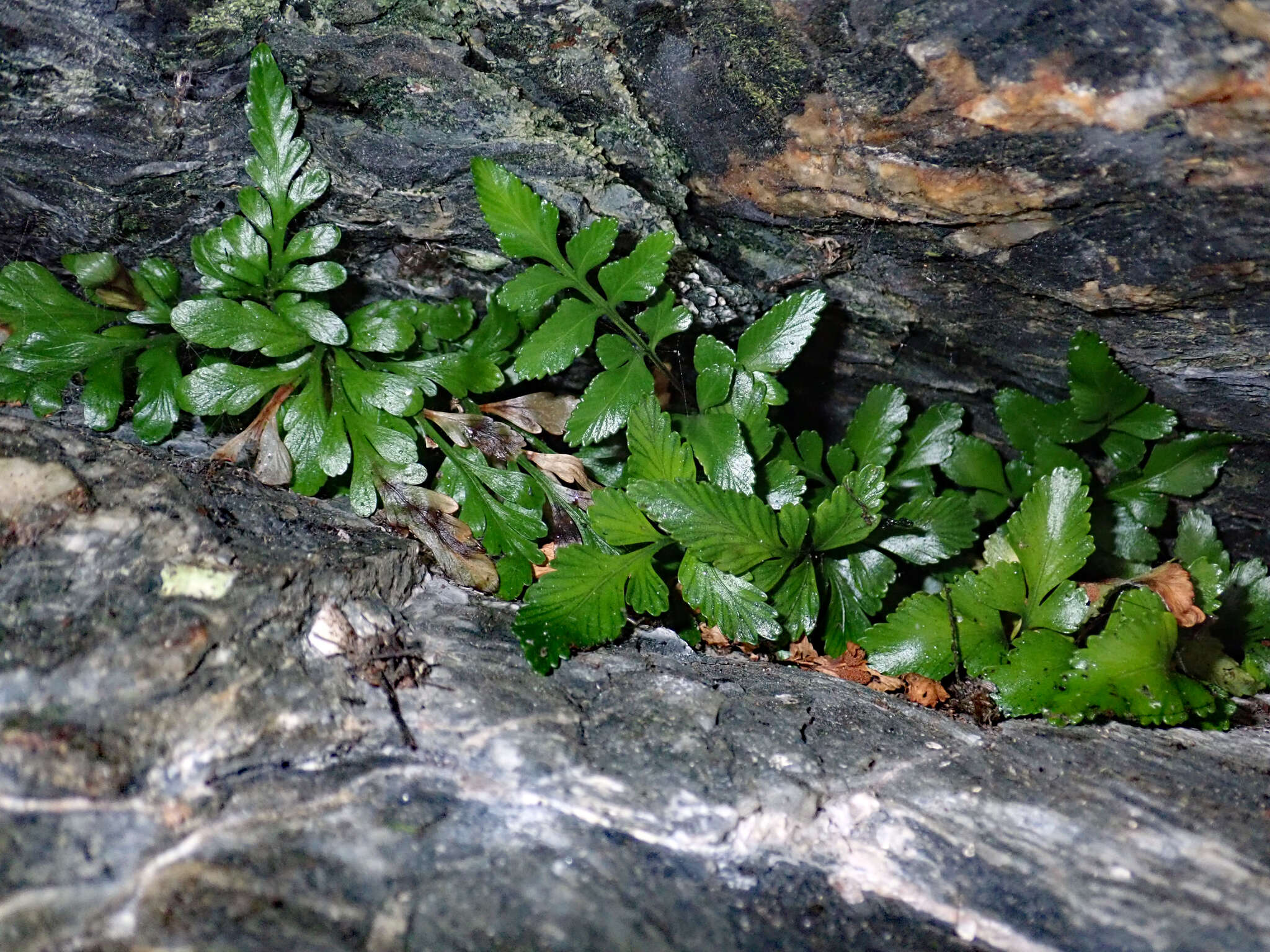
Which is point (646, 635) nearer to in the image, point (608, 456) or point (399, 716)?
point (608, 456)

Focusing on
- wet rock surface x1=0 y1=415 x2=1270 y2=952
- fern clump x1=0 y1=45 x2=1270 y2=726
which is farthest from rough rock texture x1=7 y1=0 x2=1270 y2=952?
fern clump x1=0 y1=45 x2=1270 y2=726

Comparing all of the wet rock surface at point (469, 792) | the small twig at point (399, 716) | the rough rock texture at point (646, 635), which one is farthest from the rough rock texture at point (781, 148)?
the small twig at point (399, 716)

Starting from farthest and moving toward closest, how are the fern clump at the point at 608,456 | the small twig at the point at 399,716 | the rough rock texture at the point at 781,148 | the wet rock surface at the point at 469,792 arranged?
1. the fern clump at the point at 608,456
2. the rough rock texture at the point at 781,148
3. the small twig at the point at 399,716
4. the wet rock surface at the point at 469,792

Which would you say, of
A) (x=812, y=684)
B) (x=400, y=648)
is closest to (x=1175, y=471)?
(x=812, y=684)

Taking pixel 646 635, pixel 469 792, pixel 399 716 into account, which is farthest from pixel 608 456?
pixel 469 792

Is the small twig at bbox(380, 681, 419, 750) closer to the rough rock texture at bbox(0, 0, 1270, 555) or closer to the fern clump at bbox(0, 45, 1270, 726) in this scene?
the fern clump at bbox(0, 45, 1270, 726)

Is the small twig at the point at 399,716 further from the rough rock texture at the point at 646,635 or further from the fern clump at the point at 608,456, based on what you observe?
the fern clump at the point at 608,456

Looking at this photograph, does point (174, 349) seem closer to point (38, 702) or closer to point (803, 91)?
point (38, 702)
